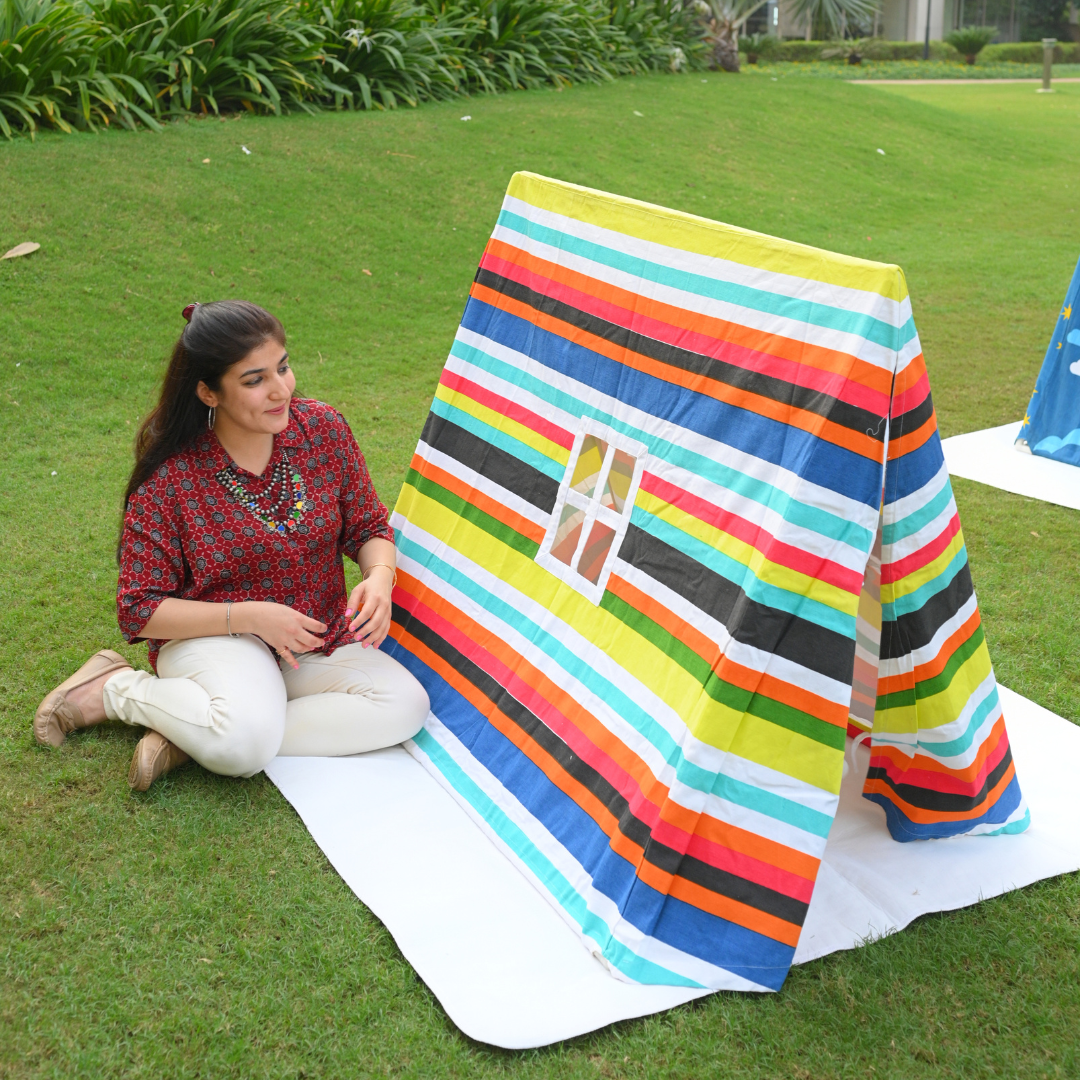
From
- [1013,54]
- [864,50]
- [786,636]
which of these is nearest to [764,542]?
[786,636]

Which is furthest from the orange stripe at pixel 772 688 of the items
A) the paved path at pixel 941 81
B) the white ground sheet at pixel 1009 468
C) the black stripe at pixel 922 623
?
the paved path at pixel 941 81

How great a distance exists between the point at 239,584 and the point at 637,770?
1.23m

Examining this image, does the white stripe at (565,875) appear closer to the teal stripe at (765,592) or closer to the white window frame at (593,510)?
the white window frame at (593,510)

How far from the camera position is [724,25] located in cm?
1666

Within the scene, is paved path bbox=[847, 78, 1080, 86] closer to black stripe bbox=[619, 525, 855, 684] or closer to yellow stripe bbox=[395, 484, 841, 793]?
yellow stripe bbox=[395, 484, 841, 793]

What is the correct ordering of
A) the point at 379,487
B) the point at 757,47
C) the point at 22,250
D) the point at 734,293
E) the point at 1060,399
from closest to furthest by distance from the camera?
the point at 734,293 → the point at 379,487 → the point at 1060,399 → the point at 22,250 → the point at 757,47

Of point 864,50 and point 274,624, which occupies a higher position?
point 274,624

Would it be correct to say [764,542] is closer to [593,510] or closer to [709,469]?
[709,469]

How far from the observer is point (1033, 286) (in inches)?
361

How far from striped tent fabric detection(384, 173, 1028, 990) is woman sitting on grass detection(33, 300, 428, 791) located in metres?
0.30

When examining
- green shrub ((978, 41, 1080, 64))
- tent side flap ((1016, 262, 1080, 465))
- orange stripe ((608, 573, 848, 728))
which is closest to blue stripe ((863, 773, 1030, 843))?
orange stripe ((608, 573, 848, 728))

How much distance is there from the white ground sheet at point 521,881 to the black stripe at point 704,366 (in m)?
1.19

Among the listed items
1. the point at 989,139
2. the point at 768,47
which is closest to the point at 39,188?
the point at 989,139

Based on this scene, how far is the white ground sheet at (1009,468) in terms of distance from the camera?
207 inches
